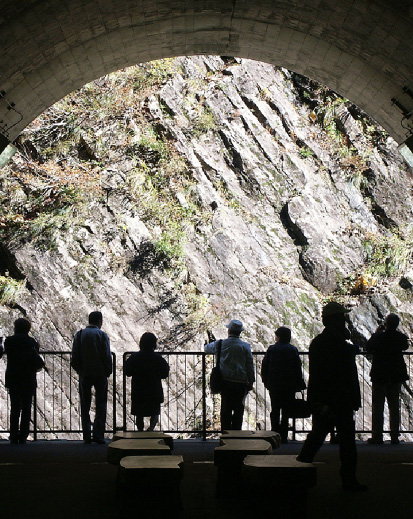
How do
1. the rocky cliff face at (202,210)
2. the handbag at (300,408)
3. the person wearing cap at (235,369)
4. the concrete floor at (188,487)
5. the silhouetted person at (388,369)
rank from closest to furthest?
the concrete floor at (188,487) < the handbag at (300,408) < the person wearing cap at (235,369) < the silhouetted person at (388,369) < the rocky cliff face at (202,210)

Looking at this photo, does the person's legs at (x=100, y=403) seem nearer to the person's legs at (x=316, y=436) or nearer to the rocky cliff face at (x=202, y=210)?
the person's legs at (x=316, y=436)

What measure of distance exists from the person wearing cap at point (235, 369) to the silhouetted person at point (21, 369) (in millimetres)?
2796

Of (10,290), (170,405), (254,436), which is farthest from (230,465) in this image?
(10,290)

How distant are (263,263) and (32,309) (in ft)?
23.3

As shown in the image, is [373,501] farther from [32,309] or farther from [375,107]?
[32,309]

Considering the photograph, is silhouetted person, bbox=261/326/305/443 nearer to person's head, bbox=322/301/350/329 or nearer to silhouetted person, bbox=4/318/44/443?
silhouetted person, bbox=4/318/44/443

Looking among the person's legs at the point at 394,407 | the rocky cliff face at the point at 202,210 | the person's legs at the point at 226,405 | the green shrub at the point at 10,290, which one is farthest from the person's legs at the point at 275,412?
the green shrub at the point at 10,290

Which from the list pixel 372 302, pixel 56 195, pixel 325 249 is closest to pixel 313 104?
pixel 325 249

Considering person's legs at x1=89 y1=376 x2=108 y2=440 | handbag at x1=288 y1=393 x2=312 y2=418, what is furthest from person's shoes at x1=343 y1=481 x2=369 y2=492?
person's legs at x1=89 y1=376 x2=108 y2=440

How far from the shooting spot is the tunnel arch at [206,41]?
10.0 metres

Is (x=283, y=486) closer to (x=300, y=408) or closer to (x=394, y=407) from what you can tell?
(x=300, y=408)

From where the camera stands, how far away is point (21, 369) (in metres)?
11.0

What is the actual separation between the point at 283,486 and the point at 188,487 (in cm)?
188

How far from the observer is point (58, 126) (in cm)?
2239
